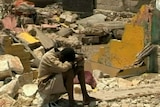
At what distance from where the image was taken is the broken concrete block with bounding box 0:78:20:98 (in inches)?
277

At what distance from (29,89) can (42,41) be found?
574cm

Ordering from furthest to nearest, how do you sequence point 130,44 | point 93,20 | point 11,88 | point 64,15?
point 64,15, point 93,20, point 130,44, point 11,88

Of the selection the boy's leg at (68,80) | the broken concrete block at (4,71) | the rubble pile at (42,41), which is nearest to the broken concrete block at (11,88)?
the rubble pile at (42,41)

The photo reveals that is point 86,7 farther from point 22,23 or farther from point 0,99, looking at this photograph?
point 0,99

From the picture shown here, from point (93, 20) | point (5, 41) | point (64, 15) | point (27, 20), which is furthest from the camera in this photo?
point (64, 15)

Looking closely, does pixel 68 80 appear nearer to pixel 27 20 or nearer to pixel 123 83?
pixel 123 83

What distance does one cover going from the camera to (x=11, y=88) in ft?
23.2

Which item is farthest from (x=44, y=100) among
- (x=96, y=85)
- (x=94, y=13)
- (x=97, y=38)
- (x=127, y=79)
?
(x=94, y=13)

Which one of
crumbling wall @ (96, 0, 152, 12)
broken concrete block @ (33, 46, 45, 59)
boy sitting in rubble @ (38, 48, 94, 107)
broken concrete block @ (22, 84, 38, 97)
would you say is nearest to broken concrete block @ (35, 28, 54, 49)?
broken concrete block @ (33, 46, 45, 59)

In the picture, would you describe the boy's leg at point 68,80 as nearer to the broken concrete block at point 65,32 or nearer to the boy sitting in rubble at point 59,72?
the boy sitting in rubble at point 59,72

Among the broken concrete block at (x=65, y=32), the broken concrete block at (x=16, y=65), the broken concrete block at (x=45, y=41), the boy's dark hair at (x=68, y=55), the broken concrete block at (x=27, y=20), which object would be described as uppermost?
the boy's dark hair at (x=68, y=55)

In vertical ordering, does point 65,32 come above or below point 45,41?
below

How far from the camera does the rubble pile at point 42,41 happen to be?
275 inches

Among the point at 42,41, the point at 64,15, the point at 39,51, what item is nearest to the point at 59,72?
the point at 39,51
